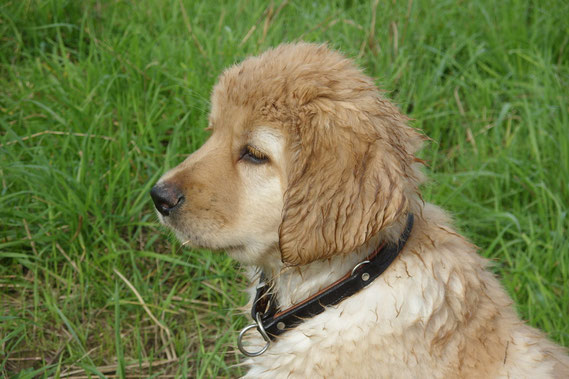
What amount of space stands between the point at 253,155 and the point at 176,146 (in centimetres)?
160

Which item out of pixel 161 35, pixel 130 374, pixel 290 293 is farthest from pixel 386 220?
pixel 161 35

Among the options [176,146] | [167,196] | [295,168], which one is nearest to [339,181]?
[295,168]

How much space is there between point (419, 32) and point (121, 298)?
10.2 ft

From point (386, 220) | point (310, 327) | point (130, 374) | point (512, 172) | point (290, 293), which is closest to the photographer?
point (386, 220)

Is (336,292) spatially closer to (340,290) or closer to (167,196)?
(340,290)

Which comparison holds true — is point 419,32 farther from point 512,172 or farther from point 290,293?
point 290,293

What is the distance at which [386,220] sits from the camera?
2.37m

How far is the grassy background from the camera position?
11.7 feet

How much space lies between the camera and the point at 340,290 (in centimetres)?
255

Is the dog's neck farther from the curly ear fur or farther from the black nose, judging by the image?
the black nose

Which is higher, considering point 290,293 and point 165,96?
point 290,293

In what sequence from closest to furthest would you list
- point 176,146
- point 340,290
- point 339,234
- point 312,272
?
point 339,234 < point 340,290 < point 312,272 < point 176,146

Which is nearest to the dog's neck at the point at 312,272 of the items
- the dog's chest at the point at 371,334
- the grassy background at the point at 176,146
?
the dog's chest at the point at 371,334

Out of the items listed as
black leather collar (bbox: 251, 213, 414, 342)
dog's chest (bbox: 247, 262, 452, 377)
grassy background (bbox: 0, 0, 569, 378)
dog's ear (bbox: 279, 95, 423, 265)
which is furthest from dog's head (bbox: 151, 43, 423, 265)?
grassy background (bbox: 0, 0, 569, 378)
